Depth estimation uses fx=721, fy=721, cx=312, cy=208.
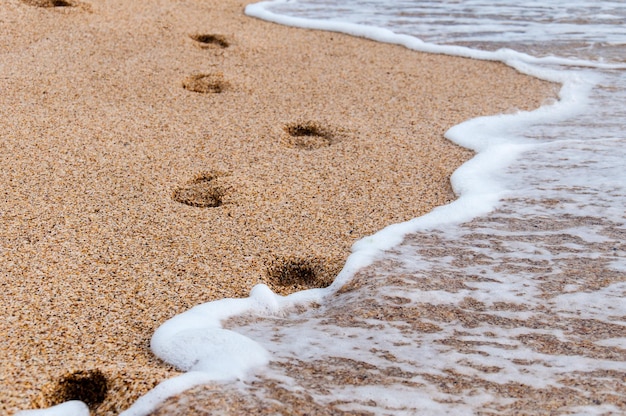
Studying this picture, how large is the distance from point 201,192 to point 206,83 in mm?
1313

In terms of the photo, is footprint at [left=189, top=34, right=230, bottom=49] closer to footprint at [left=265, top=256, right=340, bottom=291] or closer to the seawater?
the seawater

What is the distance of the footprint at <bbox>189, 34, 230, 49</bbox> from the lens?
482 centimetres

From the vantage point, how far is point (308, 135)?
12.1 ft

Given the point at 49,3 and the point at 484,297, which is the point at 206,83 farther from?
the point at 484,297

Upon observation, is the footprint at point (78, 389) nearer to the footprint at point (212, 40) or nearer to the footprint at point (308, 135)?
the footprint at point (308, 135)

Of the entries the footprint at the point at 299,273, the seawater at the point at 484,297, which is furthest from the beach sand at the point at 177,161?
the seawater at the point at 484,297

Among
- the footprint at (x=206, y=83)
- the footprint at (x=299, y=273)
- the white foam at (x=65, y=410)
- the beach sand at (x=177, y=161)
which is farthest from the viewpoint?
the footprint at (x=206, y=83)

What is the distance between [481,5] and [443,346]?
5.04 m

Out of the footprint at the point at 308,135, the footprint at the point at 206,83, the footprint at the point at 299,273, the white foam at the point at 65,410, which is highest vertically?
the footprint at the point at 206,83

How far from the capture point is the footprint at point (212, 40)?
4820 millimetres

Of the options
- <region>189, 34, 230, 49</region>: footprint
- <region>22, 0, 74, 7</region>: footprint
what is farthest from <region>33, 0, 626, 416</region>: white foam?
<region>22, 0, 74, 7</region>: footprint

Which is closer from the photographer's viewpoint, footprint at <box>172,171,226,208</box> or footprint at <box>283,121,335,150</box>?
footprint at <box>172,171,226,208</box>

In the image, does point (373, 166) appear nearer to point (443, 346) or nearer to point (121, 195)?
point (121, 195)

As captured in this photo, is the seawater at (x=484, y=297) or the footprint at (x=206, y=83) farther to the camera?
the footprint at (x=206, y=83)
